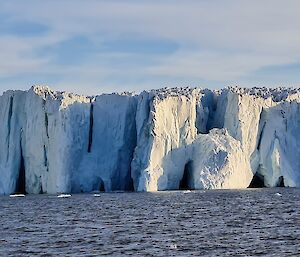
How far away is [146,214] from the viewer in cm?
2956

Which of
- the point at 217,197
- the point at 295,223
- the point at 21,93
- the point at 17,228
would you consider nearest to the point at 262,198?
the point at 217,197

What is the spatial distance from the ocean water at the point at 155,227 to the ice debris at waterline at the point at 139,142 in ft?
25.0

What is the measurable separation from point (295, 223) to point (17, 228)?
9343 mm

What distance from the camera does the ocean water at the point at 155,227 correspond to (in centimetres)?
1889

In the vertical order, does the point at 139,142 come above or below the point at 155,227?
above

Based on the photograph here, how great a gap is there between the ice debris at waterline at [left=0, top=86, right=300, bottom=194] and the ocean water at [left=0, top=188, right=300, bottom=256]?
7.62 metres

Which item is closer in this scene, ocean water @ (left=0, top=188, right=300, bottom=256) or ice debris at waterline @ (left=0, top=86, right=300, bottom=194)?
ocean water @ (left=0, top=188, right=300, bottom=256)

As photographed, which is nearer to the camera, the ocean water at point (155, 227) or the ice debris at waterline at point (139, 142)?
the ocean water at point (155, 227)

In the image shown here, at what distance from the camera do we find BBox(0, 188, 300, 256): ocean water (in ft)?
62.0

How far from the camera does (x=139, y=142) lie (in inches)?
1825

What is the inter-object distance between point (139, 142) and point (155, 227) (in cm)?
2227

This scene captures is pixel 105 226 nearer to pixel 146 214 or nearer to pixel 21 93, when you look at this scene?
pixel 146 214

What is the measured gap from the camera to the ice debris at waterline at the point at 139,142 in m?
46.1

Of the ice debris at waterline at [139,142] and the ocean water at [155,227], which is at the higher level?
the ice debris at waterline at [139,142]
